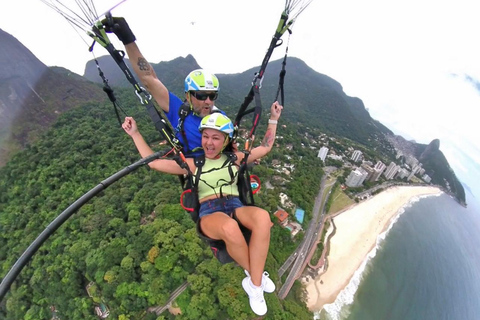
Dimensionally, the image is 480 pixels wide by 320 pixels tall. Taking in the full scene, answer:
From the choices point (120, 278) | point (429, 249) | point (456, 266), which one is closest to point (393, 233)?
point (429, 249)

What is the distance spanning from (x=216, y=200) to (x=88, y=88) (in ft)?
145

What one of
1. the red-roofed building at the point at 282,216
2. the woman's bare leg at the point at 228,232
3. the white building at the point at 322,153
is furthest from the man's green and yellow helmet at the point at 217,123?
the white building at the point at 322,153

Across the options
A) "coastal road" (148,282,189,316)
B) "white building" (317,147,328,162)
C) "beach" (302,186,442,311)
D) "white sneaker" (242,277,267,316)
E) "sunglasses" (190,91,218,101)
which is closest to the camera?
"white sneaker" (242,277,267,316)

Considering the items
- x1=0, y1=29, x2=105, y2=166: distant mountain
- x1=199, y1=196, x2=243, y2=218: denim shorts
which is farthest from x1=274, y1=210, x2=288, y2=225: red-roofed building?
x1=0, y1=29, x2=105, y2=166: distant mountain

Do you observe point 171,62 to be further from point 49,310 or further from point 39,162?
point 49,310

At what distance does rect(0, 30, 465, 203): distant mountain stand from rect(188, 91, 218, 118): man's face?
3054 cm

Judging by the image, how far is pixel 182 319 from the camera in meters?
12.1

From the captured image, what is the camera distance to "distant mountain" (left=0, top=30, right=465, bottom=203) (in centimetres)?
2818

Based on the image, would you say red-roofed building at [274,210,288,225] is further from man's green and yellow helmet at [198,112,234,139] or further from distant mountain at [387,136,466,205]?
distant mountain at [387,136,466,205]

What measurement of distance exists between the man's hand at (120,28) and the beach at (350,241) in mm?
20779

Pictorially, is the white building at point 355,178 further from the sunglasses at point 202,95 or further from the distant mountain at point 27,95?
the distant mountain at point 27,95

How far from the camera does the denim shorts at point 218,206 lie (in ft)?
12.3

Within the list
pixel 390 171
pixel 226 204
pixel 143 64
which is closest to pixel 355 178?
pixel 390 171

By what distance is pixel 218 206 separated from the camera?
375cm
